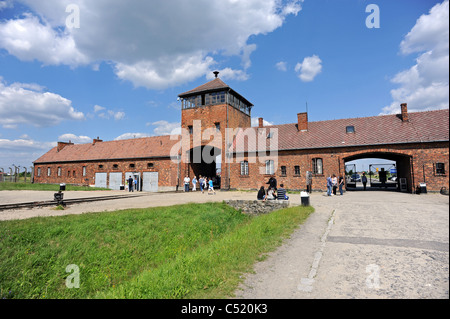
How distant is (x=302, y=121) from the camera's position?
25.9 meters

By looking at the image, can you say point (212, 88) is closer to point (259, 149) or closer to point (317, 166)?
point (259, 149)

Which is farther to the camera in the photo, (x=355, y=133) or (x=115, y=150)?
(x=115, y=150)

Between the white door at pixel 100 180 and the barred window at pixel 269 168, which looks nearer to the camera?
the barred window at pixel 269 168

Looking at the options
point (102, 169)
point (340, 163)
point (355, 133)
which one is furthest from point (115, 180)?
point (355, 133)

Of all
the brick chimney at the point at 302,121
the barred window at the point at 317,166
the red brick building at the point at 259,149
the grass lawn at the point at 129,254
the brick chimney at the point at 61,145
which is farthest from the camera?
the brick chimney at the point at 61,145

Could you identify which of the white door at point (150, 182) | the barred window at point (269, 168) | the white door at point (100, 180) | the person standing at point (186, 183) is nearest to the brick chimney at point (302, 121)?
the barred window at point (269, 168)

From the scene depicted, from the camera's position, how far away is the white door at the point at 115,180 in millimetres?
31548

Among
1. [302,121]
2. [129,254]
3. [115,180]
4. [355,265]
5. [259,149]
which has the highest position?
[302,121]

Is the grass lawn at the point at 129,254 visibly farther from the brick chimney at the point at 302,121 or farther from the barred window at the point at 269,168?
the brick chimney at the point at 302,121

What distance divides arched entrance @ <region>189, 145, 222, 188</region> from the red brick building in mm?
126

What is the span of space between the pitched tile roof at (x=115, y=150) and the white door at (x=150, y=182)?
2270 millimetres

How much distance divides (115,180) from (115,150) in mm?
4681

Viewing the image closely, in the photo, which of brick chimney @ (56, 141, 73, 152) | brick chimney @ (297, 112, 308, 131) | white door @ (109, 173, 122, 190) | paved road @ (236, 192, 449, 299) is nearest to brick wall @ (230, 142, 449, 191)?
brick chimney @ (297, 112, 308, 131)

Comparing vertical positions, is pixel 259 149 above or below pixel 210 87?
below
